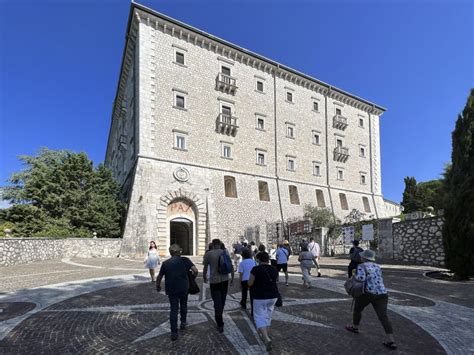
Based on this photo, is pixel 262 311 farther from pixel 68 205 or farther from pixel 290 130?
pixel 290 130

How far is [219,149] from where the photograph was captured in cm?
2992

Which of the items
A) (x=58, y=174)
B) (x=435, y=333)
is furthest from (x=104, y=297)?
(x=58, y=174)

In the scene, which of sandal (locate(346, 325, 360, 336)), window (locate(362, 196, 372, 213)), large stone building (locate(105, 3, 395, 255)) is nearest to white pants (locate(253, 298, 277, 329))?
sandal (locate(346, 325, 360, 336))

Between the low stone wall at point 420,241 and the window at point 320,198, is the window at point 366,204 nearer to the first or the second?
the window at point 320,198

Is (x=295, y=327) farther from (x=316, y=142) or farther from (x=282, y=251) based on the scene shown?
(x=316, y=142)

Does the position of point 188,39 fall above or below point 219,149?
above

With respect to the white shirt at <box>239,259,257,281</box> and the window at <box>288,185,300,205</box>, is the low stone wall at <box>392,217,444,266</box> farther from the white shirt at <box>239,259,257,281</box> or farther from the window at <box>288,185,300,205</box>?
the window at <box>288,185,300,205</box>

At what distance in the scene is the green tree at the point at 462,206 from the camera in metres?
11.8

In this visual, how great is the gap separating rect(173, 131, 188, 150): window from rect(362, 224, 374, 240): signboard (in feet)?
52.2

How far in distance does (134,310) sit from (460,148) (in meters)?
13.8

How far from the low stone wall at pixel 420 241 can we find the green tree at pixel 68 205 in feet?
68.6

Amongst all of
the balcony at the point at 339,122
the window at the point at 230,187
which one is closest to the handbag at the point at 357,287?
the window at the point at 230,187

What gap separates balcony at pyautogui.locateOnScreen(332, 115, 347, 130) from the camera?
39250mm

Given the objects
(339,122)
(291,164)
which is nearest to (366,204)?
(339,122)
